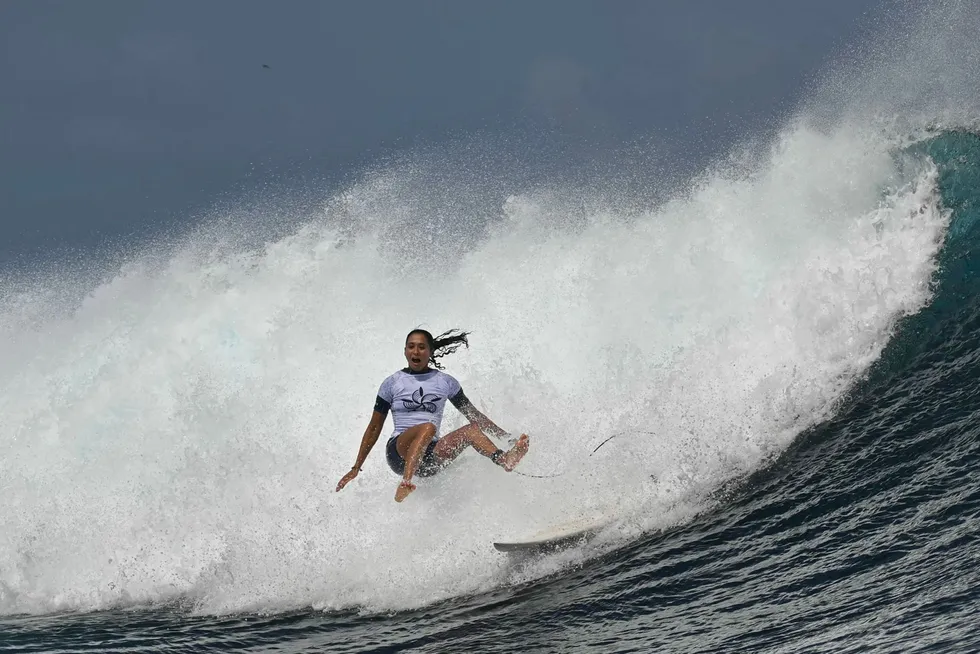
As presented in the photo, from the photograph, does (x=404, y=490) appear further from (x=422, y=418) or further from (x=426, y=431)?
(x=422, y=418)

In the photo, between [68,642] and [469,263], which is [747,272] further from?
[68,642]

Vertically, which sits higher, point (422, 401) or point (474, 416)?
point (422, 401)

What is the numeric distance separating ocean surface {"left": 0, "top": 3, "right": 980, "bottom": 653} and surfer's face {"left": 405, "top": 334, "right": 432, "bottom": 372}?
832mm

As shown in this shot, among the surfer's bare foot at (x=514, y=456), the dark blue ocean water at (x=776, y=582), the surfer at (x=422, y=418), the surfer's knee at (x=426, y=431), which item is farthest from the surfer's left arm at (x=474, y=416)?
the dark blue ocean water at (x=776, y=582)

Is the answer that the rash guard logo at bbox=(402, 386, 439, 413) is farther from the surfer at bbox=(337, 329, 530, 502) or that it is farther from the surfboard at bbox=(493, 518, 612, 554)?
the surfboard at bbox=(493, 518, 612, 554)

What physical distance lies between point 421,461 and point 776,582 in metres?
2.75

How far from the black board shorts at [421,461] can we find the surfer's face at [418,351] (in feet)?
1.98

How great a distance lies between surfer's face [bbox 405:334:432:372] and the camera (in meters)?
7.28

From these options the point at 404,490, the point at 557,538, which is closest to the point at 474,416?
the point at 404,490

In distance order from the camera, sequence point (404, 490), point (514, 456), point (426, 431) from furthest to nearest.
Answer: point (426, 431), point (514, 456), point (404, 490)

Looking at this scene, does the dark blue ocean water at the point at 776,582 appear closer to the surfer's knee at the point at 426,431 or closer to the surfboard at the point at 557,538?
the surfboard at the point at 557,538

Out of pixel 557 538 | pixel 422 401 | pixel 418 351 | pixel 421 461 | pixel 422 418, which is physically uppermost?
pixel 418 351

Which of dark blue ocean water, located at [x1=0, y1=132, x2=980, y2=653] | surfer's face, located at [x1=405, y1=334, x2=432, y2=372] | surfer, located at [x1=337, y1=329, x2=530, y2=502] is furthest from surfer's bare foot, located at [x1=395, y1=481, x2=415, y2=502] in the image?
surfer's face, located at [x1=405, y1=334, x2=432, y2=372]

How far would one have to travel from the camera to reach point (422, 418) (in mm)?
7355
